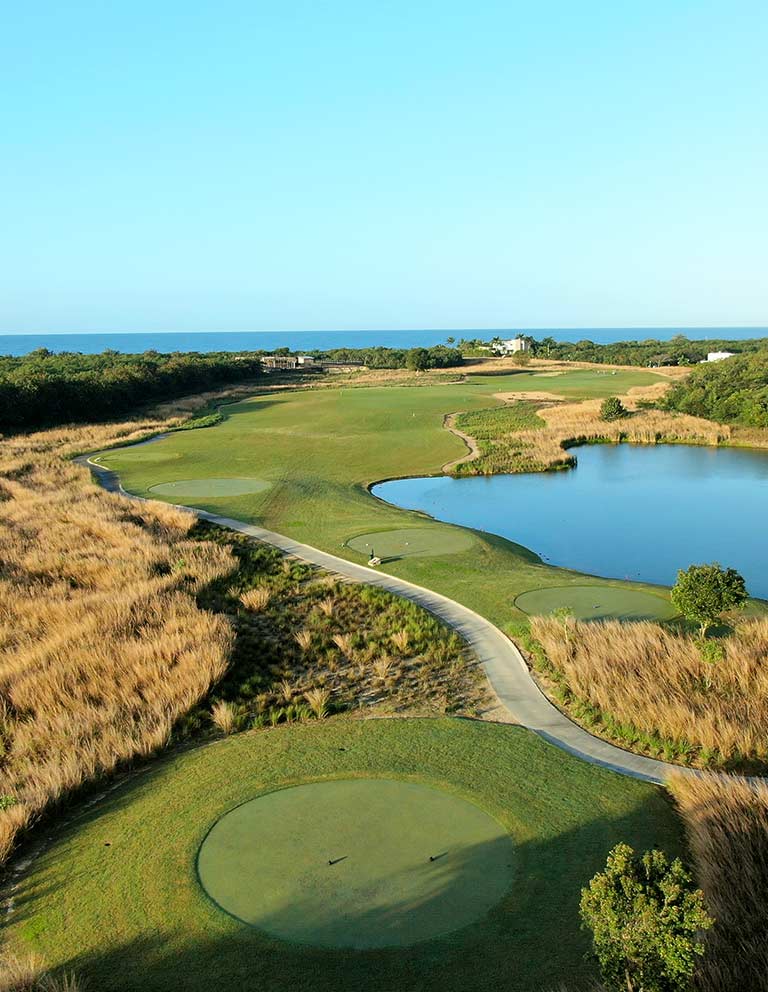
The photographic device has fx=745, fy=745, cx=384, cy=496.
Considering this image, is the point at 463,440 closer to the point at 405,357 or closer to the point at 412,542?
the point at 412,542

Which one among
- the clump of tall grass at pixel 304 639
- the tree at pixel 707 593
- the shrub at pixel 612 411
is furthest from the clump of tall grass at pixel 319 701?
the shrub at pixel 612 411

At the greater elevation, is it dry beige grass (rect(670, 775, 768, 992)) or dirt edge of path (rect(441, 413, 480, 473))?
dirt edge of path (rect(441, 413, 480, 473))

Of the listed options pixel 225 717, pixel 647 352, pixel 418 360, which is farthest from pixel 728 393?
pixel 647 352

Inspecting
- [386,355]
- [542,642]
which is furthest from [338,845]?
[386,355]

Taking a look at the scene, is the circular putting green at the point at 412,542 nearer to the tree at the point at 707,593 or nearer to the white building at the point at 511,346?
the tree at the point at 707,593

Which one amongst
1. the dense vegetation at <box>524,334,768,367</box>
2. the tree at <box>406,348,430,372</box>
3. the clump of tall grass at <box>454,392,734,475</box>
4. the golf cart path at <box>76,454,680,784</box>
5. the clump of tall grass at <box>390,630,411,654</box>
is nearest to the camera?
the golf cart path at <box>76,454,680,784</box>

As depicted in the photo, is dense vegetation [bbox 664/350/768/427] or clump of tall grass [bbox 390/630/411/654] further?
dense vegetation [bbox 664/350/768/427]

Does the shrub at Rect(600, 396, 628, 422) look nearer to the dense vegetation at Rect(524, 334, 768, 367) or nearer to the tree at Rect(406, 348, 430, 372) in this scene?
the tree at Rect(406, 348, 430, 372)

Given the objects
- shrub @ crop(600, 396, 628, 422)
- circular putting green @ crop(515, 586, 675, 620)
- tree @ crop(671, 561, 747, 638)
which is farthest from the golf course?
shrub @ crop(600, 396, 628, 422)
